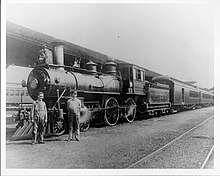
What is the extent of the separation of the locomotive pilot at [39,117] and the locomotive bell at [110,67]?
0.82 m

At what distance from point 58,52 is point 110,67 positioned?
65cm

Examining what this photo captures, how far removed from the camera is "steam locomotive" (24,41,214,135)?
257 centimetres

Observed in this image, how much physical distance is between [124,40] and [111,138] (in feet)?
3.40

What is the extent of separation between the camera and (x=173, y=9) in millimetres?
2635

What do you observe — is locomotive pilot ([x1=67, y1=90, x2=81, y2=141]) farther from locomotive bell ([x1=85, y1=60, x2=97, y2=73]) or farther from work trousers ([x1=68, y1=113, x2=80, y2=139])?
locomotive bell ([x1=85, y1=60, x2=97, y2=73])

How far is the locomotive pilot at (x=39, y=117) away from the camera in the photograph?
8.07 feet

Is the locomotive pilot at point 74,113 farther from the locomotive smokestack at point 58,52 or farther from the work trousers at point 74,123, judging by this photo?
the locomotive smokestack at point 58,52

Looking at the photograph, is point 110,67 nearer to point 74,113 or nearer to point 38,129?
point 74,113

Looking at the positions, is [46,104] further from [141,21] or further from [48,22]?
[141,21]

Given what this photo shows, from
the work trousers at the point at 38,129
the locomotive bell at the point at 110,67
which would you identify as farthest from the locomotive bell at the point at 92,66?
the work trousers at the point at 38,129

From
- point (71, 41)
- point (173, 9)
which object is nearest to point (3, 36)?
point (71, 41)

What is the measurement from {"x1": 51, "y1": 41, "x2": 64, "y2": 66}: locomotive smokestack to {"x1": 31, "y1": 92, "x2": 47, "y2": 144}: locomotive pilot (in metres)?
0.41

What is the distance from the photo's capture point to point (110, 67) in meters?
2.95

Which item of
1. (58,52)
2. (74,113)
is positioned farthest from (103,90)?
(58,52)
